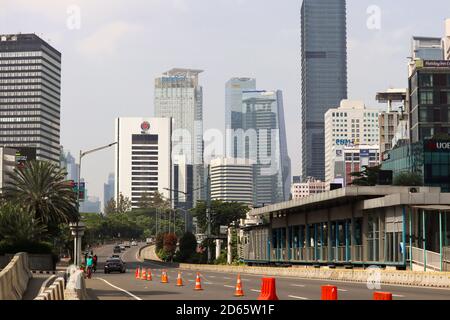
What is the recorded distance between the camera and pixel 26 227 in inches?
3194

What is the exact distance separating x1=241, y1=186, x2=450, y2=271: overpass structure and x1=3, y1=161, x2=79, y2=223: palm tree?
778 inches

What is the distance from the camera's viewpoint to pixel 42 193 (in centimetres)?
8888

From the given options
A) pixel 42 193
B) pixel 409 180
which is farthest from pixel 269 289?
pixel 409 180

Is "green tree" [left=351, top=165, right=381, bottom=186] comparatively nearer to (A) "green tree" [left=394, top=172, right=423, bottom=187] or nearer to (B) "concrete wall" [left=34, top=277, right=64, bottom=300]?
(A) "green tree" [left=394, top=172, right=423, bottom=187]

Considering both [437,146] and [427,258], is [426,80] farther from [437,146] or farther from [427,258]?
[427,258]

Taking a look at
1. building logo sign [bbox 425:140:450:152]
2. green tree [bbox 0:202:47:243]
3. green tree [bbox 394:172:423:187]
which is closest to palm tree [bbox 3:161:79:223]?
green tree [bbox 0:202:47:243]

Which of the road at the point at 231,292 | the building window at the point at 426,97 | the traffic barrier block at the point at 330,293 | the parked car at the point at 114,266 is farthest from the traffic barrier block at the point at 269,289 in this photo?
the building window at the point at 426,97

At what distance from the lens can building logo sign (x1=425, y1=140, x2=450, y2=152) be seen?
133 m

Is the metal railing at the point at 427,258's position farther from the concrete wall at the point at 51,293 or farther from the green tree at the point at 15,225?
the green tree at the point at 15,225

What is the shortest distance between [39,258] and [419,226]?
3536cm

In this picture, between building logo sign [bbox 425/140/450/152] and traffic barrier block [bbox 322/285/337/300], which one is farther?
building logo sign [bbox 425/140/450/152]

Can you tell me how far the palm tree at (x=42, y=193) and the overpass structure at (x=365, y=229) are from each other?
19752mm

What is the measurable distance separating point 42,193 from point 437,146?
6752 centimetres

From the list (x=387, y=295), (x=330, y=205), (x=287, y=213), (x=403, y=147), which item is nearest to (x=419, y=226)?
(x=330, y=205)
